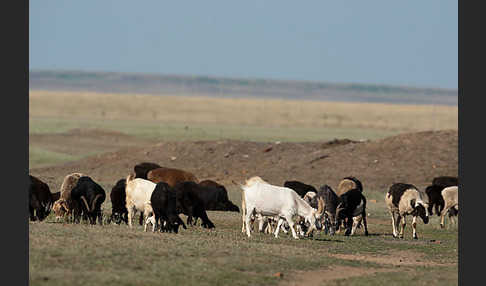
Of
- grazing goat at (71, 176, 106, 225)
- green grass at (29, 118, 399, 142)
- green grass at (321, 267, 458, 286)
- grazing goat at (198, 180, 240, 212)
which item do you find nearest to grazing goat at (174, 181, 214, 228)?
grazing goat at (71, 176, 106, 225)

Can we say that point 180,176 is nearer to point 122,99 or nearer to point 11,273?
point 11,273

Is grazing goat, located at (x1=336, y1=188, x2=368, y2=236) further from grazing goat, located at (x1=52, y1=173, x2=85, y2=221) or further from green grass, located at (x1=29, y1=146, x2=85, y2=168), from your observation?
green grass, located at (x1=29, y1=146, x2=85, y2=168)

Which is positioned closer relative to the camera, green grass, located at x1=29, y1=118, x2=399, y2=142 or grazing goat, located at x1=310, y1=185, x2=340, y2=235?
grazing goat, located at x1=310, y1=185, x2=340, y2=235

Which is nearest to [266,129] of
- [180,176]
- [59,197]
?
[180,176]

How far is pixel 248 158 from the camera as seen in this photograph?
4341 cm

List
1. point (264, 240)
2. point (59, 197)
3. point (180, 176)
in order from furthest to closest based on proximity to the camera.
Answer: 1. point (180, 176)
2. point (59, 197)
3. point (264, 240)

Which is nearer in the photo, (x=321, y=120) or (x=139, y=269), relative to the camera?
(x=139, y=269)

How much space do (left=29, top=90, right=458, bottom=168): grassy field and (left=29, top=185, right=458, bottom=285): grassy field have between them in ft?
110

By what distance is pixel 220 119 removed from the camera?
319 feet

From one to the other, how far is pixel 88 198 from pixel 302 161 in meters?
20.8

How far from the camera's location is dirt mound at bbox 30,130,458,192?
3912cm

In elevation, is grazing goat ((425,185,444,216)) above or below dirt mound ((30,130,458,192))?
below

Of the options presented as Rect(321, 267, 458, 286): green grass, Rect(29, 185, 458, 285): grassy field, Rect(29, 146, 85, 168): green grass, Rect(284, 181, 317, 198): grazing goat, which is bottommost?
Rect(321, 267, 458, 286): green grass

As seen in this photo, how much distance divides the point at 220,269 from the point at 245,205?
5.17 meters
